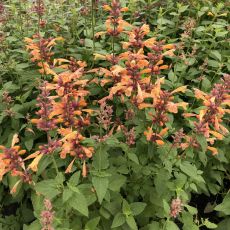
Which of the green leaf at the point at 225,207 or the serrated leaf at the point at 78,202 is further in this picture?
the green leaf at the point at 225,207

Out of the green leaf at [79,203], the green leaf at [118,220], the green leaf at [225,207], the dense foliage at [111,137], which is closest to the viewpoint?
the green leaf at [79,203]

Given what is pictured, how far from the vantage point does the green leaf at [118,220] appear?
246 centimetres

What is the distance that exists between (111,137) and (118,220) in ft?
1.88

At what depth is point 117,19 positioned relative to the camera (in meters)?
3.07

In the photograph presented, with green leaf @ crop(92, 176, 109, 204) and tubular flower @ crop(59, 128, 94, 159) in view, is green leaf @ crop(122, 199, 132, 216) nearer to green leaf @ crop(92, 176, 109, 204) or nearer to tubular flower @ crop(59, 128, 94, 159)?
green leaf @ crop(92, 176, 109, 204)

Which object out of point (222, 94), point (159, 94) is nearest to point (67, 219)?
point (159, 94)

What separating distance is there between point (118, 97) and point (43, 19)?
1.59 m

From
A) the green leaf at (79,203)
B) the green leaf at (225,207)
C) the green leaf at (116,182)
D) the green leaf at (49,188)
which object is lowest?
the green leaf at (225,207)

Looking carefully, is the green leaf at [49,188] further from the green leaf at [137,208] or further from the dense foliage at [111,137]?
the green leaf at [137,208]

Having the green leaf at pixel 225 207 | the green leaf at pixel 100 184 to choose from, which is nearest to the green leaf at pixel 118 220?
the green leaf at pixel 100 184

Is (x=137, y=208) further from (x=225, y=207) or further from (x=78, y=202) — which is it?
(x=225, y=207)

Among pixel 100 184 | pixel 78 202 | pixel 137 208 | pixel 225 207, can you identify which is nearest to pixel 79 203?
pixel 78 202

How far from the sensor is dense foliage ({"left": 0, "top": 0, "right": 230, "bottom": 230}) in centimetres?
235

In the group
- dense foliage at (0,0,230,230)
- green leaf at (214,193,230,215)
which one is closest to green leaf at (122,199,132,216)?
dense foliage at (0,0,230,230)
